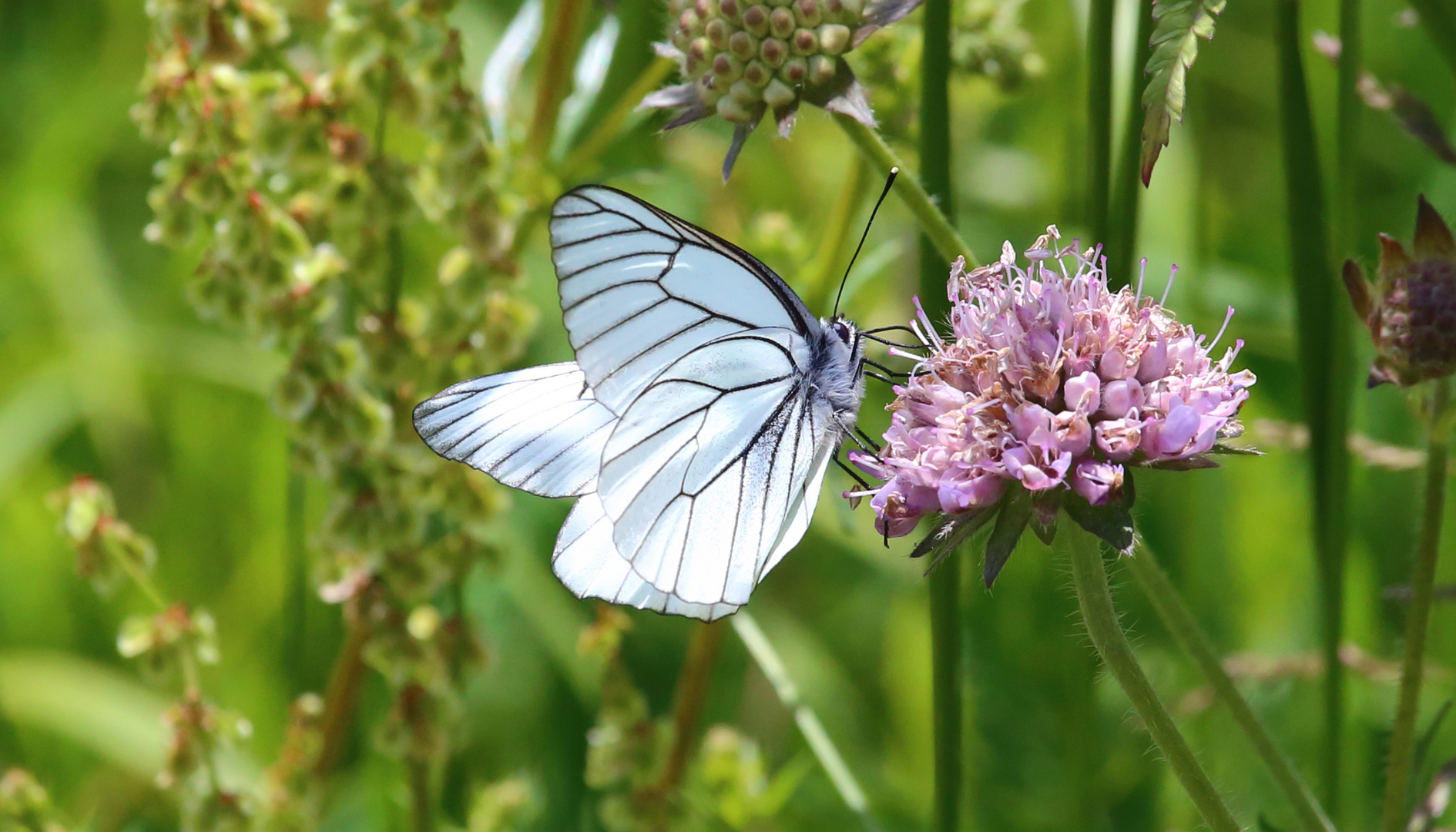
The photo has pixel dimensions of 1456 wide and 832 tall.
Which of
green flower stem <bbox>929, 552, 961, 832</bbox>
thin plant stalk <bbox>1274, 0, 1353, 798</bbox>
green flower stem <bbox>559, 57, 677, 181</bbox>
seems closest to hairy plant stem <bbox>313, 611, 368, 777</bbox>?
green flower stem <bbox>559, 57, 677, 181</bbox>

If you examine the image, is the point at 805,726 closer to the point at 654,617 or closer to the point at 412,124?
the point at 412,124

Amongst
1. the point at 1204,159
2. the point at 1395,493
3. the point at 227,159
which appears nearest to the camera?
the point at 227,159

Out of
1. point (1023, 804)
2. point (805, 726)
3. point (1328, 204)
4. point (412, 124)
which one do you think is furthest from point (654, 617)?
point (1328, 204)

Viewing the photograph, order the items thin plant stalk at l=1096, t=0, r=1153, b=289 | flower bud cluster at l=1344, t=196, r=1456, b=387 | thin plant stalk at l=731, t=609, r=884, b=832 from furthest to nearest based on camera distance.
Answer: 1. thin plant stalk at l=731, t=609, r=884, b=832
2. thin plant stalk at l=1096, t=0, r=1153, b=289
3. flower bud cluster at l=1344, t=196, r=1456, b=387

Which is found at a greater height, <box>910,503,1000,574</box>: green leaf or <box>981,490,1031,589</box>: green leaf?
<box>981,490,1031,589</box>: green leaf

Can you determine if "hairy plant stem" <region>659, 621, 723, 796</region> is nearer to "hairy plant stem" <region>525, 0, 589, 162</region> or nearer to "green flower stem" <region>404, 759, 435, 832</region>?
"green flower stem" <region>404, 759, 435, 832</region>

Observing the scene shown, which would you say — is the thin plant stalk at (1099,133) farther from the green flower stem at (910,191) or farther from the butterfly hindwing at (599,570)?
the butterfly hindwing at (599,570)
